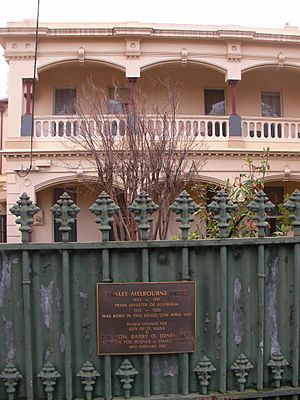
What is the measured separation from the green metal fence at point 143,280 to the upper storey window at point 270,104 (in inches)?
550

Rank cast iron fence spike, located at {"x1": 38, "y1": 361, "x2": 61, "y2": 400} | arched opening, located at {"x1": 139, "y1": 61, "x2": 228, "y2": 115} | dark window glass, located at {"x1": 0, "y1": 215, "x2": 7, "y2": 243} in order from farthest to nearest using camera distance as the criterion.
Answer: dark window glass, located at {"x1": 0, "y1": 215, "x2": 7, "y2": 243} → arched opening, located at {"x1": 139, "y1": 61, "x2": 228, "y2": 115} → cast iron fence spike, located at {"x1": 38, "y1": 361, "x2": 61, "y2": 400}

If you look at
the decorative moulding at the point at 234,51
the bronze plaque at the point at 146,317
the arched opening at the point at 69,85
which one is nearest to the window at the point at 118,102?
the arched opening at the point at 69,85

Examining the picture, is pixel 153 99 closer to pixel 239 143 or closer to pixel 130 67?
pixel 130 67

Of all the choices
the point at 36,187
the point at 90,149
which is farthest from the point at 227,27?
the point at 36,187

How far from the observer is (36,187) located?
536 inches

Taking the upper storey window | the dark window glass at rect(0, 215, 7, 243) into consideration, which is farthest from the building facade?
the dark window glass at rect(0, 215, 7, 243)

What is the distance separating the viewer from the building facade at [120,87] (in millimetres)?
13523

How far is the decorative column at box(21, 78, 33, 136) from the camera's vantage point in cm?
1357

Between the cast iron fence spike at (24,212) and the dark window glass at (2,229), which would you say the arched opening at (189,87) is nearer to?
the dark window glass at (2,229)

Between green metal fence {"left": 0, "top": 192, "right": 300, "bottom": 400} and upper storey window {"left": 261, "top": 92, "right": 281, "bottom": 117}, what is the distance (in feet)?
45.8

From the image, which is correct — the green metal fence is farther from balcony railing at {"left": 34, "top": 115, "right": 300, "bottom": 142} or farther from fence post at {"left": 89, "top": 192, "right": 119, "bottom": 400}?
balcony railing at {"left": 34, "top": 115, "right": 300, "bottom": 142}

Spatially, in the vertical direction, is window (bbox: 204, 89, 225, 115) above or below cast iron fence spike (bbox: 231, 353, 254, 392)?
above

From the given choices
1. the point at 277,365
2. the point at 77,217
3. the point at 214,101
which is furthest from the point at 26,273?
the point at 214,101

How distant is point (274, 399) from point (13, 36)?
13.4 meters
